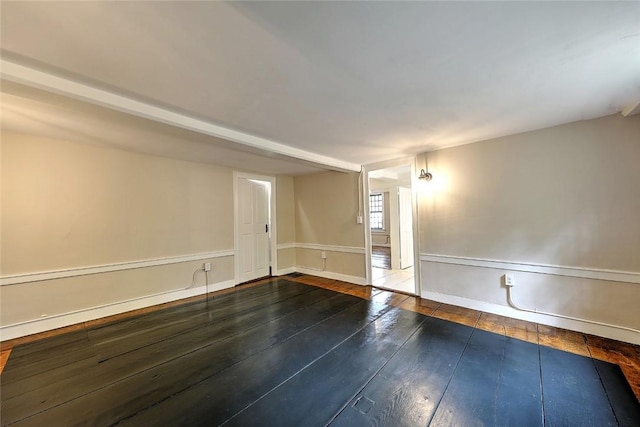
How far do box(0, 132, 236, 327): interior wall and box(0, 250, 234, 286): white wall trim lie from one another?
0.12 ft

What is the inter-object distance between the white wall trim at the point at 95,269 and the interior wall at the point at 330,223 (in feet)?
6.47

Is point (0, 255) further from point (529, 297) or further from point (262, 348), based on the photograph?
point (529, 297)

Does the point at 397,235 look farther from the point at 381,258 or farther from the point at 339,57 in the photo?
the point at 339,57

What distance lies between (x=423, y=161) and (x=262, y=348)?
3218mm

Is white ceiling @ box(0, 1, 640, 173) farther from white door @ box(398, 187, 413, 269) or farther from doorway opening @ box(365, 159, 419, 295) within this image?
white door @ box(398, 187, 413, 269)

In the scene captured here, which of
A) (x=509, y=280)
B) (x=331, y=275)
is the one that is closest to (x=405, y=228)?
(x=331, y=275)

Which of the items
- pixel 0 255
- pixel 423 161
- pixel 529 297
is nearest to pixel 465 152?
pixel 423 161

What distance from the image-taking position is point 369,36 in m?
1.33

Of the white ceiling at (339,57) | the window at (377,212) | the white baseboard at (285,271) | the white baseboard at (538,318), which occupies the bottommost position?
the white baseboard at (538,318)

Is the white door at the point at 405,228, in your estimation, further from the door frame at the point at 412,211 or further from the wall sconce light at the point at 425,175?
the wall sconce light at the point at 425,175

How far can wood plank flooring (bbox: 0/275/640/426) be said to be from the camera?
61.8 inches

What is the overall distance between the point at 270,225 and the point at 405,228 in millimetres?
3177

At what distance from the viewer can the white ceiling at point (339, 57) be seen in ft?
3.85

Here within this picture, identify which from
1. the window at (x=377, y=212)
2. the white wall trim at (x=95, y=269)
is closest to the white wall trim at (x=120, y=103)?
the white wall trim at (x=95, y=269)
